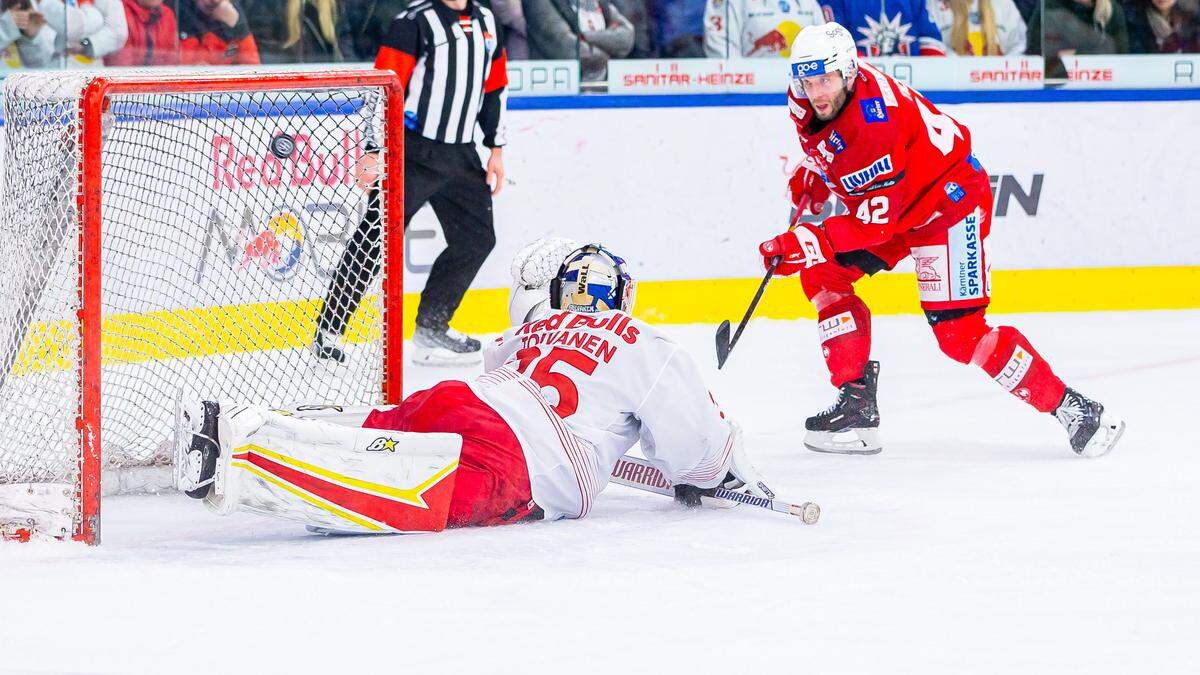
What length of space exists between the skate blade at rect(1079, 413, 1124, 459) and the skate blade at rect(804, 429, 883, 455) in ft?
1.58

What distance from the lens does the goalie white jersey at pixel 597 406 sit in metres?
2.98

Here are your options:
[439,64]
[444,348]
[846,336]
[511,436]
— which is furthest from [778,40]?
[511,436]

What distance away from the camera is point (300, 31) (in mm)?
5793

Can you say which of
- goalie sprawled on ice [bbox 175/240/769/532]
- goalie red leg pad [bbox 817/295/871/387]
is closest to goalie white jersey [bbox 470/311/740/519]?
goalie sprawled on ice [bbox 175/240/769/532]

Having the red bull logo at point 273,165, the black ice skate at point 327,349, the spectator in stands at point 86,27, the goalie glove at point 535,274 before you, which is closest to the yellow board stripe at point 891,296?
the spectator in stands at point 86,27

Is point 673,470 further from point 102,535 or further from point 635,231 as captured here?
point 635,231

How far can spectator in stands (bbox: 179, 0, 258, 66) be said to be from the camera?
5613 mm

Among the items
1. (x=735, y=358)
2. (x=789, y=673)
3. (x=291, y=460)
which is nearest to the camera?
(x=789, y=673)

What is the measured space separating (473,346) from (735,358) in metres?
0.83

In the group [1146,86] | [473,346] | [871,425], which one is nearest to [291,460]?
[871,425]

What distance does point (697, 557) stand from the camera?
2871mm

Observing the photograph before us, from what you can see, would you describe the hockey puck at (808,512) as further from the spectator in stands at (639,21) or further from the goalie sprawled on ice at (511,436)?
the spectator in stands at (639,21)

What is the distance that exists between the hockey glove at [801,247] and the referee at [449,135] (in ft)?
5.54

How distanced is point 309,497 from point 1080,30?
4.52 meters
